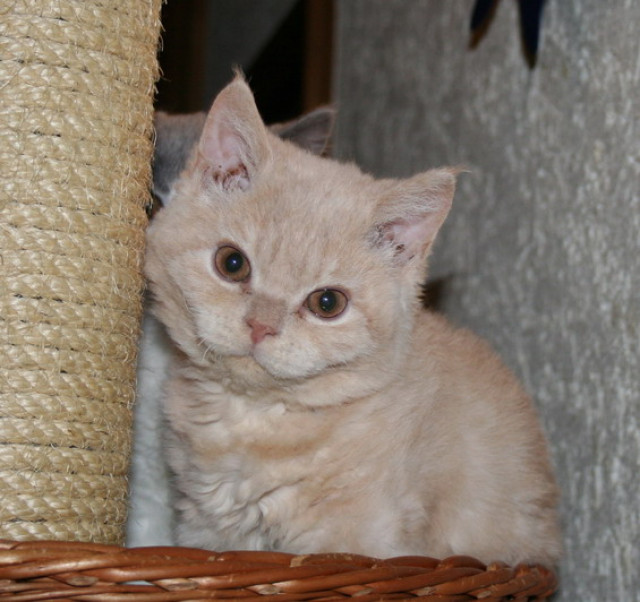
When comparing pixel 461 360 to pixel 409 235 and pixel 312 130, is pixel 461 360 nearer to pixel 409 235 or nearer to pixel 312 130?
pixel 409 235

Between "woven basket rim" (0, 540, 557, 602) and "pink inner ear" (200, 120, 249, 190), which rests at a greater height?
"pink inner ear" (200, 120, 249, 190)

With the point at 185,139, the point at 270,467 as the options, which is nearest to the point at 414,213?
the point at 270,467

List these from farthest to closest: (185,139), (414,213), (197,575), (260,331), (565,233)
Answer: (185,139), (565,233), (414,213), (260,331), (197,575)

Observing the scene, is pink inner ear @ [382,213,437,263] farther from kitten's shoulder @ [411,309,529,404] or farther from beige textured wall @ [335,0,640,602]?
beige textured wall @ [335,0,640,602]

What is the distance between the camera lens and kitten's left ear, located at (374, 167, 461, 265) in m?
1.19

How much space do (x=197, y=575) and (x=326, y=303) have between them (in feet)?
1.42

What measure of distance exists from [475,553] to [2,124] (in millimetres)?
947

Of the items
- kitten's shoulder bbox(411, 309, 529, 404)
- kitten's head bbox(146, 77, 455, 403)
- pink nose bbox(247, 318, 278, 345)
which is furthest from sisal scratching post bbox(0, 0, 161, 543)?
kitten's shoulder bbox(411, 309, 529, 404)

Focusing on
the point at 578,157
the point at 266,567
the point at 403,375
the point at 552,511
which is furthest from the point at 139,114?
the point at 552,511

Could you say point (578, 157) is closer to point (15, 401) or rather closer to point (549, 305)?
point (549, 305)

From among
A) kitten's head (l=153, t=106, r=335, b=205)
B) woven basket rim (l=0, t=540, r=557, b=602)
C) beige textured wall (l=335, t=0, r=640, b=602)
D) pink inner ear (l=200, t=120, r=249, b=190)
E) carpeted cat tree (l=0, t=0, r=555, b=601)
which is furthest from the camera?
kitten's head (l=153, t=106, r=335, b=205)

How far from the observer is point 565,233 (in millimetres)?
1566

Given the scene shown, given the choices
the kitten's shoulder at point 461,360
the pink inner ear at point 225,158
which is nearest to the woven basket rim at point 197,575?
the kitten's shoulder at point 461,360

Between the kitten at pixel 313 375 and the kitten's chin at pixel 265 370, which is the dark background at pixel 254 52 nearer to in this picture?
the kitten at pixel 313 375
